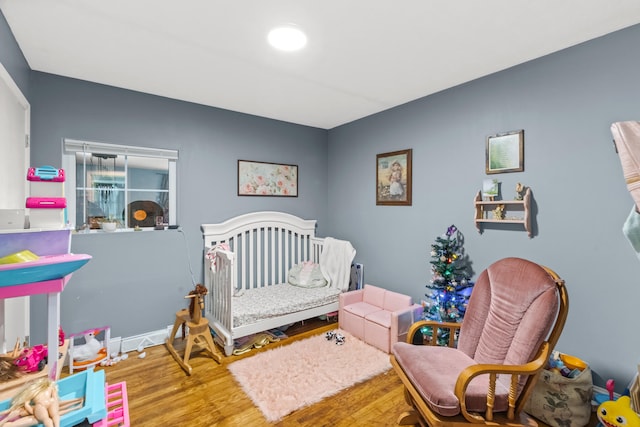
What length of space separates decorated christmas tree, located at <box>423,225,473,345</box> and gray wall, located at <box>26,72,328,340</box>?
216 cm

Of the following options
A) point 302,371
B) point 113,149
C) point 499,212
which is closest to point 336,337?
point 302,371

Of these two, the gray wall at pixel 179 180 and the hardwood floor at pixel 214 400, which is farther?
the gray wall at pixel 179 180

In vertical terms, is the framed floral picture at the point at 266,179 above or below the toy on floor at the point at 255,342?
above

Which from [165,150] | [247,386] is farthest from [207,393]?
[165,150]

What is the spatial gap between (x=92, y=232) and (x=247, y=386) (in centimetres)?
196

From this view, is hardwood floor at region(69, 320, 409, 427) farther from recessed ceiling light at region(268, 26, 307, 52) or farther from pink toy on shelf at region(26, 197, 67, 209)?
recessed ceiling light at region(268, 26, 307, 52)

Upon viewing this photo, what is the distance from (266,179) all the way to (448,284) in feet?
7.94

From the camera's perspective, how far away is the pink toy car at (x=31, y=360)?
4.35 feet

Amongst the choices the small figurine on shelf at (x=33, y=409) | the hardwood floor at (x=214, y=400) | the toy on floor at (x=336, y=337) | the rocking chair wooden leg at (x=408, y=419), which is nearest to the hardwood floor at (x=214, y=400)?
the hardwood floor at (x=214, y=400)

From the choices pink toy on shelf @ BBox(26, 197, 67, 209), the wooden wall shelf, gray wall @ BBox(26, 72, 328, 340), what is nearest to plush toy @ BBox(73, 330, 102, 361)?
gray wall @ BBox(26, 72, 328, 340)

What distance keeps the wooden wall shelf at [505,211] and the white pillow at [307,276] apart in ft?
6.26

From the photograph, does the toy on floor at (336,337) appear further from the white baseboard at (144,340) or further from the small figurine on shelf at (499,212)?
the small figurine on shelf at (499,212)

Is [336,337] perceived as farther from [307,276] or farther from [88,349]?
[88,349]

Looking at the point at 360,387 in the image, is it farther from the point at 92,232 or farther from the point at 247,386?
the point at 92,232
